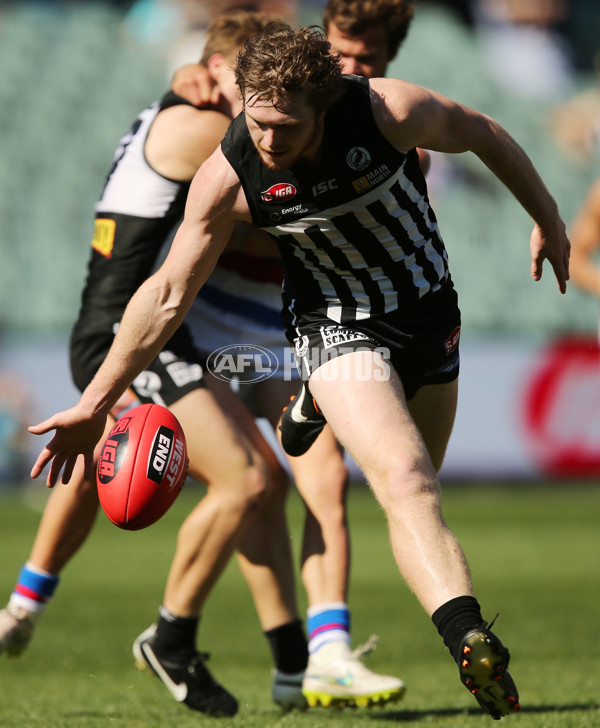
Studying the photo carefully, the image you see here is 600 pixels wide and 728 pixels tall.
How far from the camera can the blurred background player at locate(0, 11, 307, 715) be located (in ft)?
14.4

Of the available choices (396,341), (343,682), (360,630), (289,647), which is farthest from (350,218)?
(360,630)

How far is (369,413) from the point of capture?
330 centimetres

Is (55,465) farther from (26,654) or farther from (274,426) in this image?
(26,654)

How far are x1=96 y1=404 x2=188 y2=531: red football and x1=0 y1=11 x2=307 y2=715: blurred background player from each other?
1.94ft

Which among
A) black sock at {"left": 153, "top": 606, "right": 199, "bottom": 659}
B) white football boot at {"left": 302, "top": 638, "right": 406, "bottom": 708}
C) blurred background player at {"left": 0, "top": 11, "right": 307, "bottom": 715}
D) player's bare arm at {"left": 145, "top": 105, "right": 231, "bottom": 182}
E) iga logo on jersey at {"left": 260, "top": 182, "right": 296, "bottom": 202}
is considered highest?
iga logo on jersey at {"left": 260, "top": 182, "right": 296, "bottom": 202}

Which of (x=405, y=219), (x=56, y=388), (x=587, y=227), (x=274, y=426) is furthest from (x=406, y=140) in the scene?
(x=56, y=388)

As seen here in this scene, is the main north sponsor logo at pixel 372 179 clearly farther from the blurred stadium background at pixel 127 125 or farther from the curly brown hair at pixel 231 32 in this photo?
the blurred stadium background at pixel 127 125

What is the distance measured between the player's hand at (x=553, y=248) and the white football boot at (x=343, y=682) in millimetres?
1635

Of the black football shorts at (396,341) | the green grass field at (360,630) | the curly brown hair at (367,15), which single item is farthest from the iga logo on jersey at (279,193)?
the green grass field at (360,630)

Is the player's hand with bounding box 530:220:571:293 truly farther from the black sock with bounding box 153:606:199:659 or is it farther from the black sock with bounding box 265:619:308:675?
the black sock with bounding box 153:606:199:659

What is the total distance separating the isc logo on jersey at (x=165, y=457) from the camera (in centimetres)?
369

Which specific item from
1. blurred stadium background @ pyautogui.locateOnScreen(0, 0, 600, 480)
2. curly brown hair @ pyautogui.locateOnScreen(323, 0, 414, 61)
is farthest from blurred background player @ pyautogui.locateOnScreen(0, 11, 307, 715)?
blurred stadium background @ pyautogui.locateOnScreen(0, 0, 600, 480)

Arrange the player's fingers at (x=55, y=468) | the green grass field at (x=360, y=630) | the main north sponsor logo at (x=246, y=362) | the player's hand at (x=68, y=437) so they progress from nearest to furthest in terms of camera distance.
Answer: the player's hand at (x=68, y=437) < the player's fingers at (x=55, y=468) < the green grass field at (x=360, y=630) < the main north sponsor logo at (x=246, y=362)

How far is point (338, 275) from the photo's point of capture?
11.9 ft
